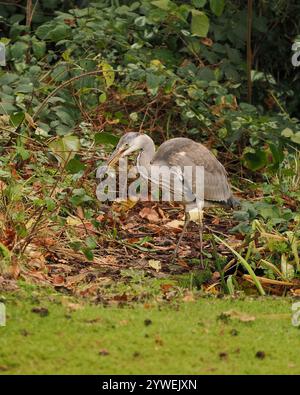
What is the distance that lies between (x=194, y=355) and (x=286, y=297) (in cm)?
172

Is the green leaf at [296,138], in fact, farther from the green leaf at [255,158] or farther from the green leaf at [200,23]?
the green leaf at [200,23]

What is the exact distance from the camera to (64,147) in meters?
8.12

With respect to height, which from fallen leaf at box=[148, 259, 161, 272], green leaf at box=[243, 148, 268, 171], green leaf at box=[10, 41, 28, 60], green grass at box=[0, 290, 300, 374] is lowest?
fallen leaf at box=[148, 259, 161, 272]

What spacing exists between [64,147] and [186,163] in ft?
3.90

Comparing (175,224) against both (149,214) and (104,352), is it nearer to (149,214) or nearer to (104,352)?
(149,214)

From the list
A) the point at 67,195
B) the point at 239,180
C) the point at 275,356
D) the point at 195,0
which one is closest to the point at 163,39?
the point at 195,0

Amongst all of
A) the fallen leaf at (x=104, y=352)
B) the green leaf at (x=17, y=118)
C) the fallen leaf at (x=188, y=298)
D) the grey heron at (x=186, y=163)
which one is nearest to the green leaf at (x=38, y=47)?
the green leaf at (x=17, y=118)

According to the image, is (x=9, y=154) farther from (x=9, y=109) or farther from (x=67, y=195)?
(x=67, y=195)

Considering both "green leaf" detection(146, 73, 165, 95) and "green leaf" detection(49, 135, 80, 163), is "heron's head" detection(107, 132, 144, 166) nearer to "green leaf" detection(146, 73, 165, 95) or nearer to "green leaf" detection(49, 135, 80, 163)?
"green leaf" detection(49, 135, 80, 163)

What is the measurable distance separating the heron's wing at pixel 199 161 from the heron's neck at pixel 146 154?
2.1 inches

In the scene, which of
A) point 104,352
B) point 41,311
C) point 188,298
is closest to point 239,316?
point 188,298

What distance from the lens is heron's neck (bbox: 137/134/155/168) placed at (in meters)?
8.72

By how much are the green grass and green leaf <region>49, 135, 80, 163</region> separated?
73.4 inches

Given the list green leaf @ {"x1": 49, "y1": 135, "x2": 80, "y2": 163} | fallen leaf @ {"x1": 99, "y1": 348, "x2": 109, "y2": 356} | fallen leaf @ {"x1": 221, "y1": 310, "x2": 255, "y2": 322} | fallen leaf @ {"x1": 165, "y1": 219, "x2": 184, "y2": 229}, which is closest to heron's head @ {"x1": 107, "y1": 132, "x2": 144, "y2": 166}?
green leaf @ {"x1": 49, "y1": 135, "x2": 80, "y2": 163}
